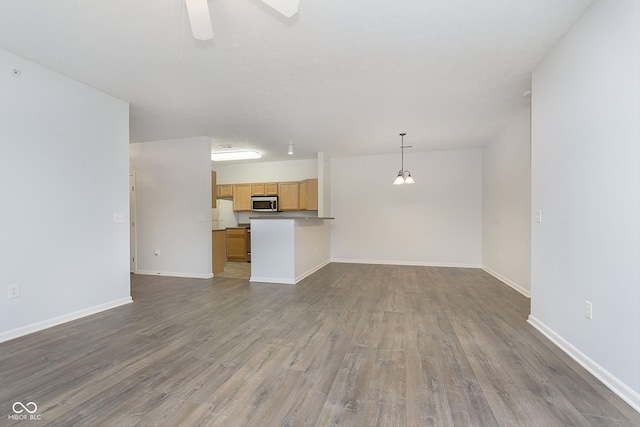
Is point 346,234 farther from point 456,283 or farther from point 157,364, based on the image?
point 157,364

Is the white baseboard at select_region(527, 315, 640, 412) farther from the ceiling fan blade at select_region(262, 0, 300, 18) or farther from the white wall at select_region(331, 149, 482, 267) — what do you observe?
the white wall at select_region(331, 149, 482, 267)

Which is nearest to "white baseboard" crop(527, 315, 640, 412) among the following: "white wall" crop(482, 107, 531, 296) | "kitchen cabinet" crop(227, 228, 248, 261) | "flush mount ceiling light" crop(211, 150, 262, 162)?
"white wall" crop(482, 107, 531, 296)

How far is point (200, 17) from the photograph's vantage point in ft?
5.72

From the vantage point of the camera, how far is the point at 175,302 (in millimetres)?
3631

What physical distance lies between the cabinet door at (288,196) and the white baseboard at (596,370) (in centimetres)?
524

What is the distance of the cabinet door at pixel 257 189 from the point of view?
23.7ft

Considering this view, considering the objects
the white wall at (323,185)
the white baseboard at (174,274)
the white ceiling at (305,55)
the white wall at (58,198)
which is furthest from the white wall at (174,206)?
the white wall at (323,185)

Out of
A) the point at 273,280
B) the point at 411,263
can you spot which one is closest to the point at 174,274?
the point at 273,280

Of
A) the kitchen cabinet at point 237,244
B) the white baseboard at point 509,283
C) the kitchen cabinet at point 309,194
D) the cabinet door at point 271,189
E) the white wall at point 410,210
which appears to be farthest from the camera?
the kitchen cabinet at point 237,244

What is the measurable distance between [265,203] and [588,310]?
6105mm

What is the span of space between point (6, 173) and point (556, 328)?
498 cm

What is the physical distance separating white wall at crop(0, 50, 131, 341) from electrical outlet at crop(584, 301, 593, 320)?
15.3 feet

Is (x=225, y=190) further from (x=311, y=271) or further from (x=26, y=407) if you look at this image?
(x=26, y=407)

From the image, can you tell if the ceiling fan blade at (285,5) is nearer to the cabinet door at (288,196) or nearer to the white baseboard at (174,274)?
the white baseboard at (174,274)
